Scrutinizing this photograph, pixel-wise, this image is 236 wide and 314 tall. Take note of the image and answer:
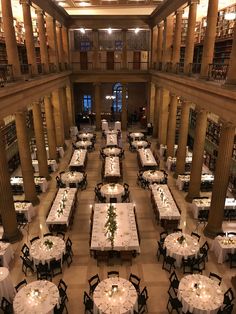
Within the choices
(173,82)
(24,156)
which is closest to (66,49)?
(173,82)

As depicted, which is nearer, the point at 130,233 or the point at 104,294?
the point at 104,294

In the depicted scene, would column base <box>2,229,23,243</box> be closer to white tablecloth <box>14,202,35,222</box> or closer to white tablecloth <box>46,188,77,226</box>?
white tablecloth <box>14,202,35,222</box>

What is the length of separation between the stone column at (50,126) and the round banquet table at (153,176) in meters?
5.93

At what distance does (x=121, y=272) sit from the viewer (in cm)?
921

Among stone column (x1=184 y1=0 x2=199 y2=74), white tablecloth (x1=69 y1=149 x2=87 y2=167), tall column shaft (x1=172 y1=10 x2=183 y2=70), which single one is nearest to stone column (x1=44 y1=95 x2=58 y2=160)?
white tablecloth (x1=69 y1=149 x2=87 y2=167)

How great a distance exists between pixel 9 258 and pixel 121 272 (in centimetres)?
367

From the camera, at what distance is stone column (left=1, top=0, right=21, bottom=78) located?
9.79m

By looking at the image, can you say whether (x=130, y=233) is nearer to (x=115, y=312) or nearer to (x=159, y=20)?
(x=115, y=312)

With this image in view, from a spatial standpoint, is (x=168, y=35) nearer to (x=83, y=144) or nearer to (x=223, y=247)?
(x=83, y=144)

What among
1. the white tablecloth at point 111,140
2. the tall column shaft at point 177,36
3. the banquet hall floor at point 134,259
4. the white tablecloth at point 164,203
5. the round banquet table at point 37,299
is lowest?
the banquet hall floor at point 134,259

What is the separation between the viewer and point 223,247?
9320 millimetres

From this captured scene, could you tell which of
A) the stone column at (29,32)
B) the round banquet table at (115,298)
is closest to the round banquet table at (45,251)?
the round banquet table at (115,298)

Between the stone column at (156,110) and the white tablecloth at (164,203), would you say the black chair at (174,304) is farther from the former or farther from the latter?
the stone column at (156,110)

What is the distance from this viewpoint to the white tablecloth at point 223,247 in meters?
9.34
